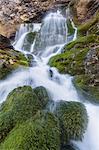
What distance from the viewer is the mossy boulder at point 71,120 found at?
8.66m

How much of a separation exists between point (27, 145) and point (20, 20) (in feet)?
68.3

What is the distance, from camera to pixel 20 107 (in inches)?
352

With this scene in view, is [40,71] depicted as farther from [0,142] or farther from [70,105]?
[0,142]

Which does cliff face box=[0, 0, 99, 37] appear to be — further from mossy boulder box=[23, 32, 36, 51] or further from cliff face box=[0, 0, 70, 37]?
mossy boulder box=[23, 32, 36, 51]

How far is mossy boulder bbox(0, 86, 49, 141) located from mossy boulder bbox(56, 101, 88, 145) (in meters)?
0.69

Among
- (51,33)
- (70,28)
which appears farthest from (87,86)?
(70,28)

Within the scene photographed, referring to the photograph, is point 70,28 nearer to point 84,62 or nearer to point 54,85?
point 84,62

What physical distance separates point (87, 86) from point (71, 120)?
168 inches

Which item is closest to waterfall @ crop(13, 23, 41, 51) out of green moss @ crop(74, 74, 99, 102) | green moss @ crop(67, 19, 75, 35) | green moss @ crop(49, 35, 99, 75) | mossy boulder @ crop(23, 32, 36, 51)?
mossy boulder @ crop(23, 32, 36, 51)

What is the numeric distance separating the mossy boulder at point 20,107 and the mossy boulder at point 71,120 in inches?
27.3

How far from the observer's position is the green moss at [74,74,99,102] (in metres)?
12.2

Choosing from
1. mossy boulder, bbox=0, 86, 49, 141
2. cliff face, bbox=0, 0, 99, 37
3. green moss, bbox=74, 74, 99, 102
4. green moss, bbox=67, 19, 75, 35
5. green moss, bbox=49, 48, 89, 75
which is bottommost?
green moss, bbox=74, 74, 99, 102

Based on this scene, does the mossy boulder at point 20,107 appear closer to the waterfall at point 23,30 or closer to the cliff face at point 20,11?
the waterfall at point 23,30

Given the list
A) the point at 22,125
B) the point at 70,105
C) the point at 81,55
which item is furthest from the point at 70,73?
the point at 22,125
